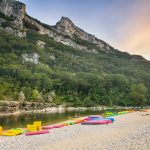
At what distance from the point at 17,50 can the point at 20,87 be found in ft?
226

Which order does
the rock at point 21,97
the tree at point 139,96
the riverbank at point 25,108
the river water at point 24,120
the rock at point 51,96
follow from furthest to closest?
the tree at point 139,96 → the rock at point 51,96 → the rock at point 21,97 → the riverbank at point 25,108 → the river water at point 24,120

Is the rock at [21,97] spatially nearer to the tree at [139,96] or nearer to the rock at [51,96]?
the rock at [51,96]

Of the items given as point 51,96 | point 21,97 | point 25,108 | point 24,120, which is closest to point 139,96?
point 51,96

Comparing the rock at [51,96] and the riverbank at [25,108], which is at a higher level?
the rock at [51,96]

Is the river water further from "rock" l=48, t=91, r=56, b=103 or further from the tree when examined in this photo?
the tree

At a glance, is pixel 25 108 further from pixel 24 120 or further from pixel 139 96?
pixel 139 96

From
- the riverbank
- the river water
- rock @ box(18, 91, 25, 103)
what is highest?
rock @ box(18, 91, 25, 103)

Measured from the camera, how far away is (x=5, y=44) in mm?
194750

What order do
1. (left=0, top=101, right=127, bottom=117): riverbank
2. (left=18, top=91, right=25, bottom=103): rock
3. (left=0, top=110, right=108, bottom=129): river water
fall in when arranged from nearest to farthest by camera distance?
(left=0, top=110, right=108, bottom=129): river water, (left=0, top=101, right=127, bottom=117): riverbank, (left=18, top=91, right=25, bottom=103): rock

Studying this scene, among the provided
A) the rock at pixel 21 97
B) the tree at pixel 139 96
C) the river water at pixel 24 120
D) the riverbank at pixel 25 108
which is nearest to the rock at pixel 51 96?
the riverbank at pixel 25 108

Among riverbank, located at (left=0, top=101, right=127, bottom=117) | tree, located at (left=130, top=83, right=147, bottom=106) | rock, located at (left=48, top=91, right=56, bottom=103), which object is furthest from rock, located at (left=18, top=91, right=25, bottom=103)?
tree, located at (left=130, top=83, right=147, bottom=106)

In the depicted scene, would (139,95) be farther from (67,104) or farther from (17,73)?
(17,73)

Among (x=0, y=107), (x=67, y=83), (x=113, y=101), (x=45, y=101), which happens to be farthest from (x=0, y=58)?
(x=0, y=107)

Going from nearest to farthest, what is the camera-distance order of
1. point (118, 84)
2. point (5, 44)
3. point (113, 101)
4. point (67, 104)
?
1. point (67, 104)
2. point (113, 101)
3. point (118, 84)
4. point (5, 44)
